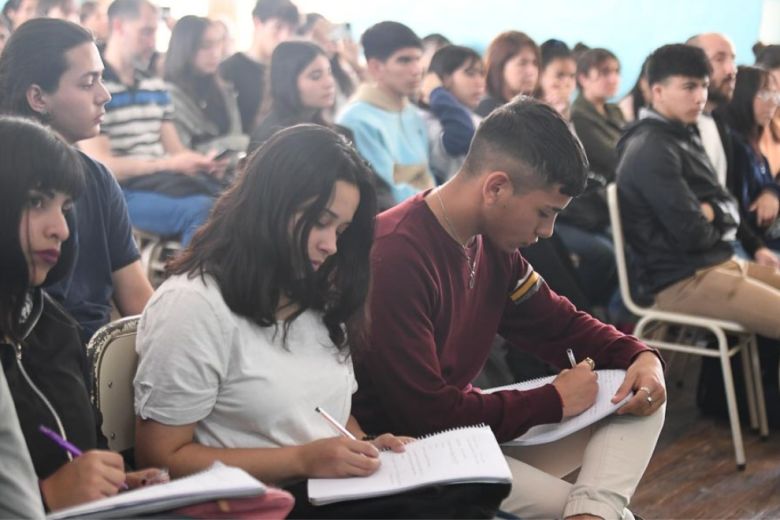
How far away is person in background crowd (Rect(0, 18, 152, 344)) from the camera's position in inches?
75.5

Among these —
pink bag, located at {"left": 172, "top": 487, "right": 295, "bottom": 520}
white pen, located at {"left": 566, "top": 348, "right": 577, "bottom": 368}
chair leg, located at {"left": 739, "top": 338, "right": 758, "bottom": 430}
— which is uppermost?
pink bag, located at {"left": 172, "top": 487, "right": 295, "bottom": 520}

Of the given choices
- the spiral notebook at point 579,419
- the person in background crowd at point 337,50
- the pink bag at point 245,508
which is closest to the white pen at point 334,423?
the pink bag at point 245,508

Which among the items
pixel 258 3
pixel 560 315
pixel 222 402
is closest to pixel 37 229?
pixel 222 402

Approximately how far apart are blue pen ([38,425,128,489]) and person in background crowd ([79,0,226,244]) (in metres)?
1.98

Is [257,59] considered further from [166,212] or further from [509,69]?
[166,212]

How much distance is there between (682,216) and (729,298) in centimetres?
28

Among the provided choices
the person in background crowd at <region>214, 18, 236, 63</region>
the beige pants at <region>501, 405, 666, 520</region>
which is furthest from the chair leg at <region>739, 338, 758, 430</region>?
the person in background crowd at <region>214, 18, 236, 63</region>

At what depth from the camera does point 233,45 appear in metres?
5.41

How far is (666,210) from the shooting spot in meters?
3.06

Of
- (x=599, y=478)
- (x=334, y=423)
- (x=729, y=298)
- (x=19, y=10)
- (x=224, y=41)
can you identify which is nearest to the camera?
(x=334, y=423)

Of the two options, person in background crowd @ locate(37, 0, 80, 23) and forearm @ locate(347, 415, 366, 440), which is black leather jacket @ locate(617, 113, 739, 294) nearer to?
forearm @ locate(347, 415, 366, 440)

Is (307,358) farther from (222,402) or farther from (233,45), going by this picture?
(233,45)

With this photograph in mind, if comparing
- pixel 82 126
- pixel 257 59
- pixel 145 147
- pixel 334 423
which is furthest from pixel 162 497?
pixel 257 59

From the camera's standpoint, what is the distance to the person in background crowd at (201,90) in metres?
3.92
